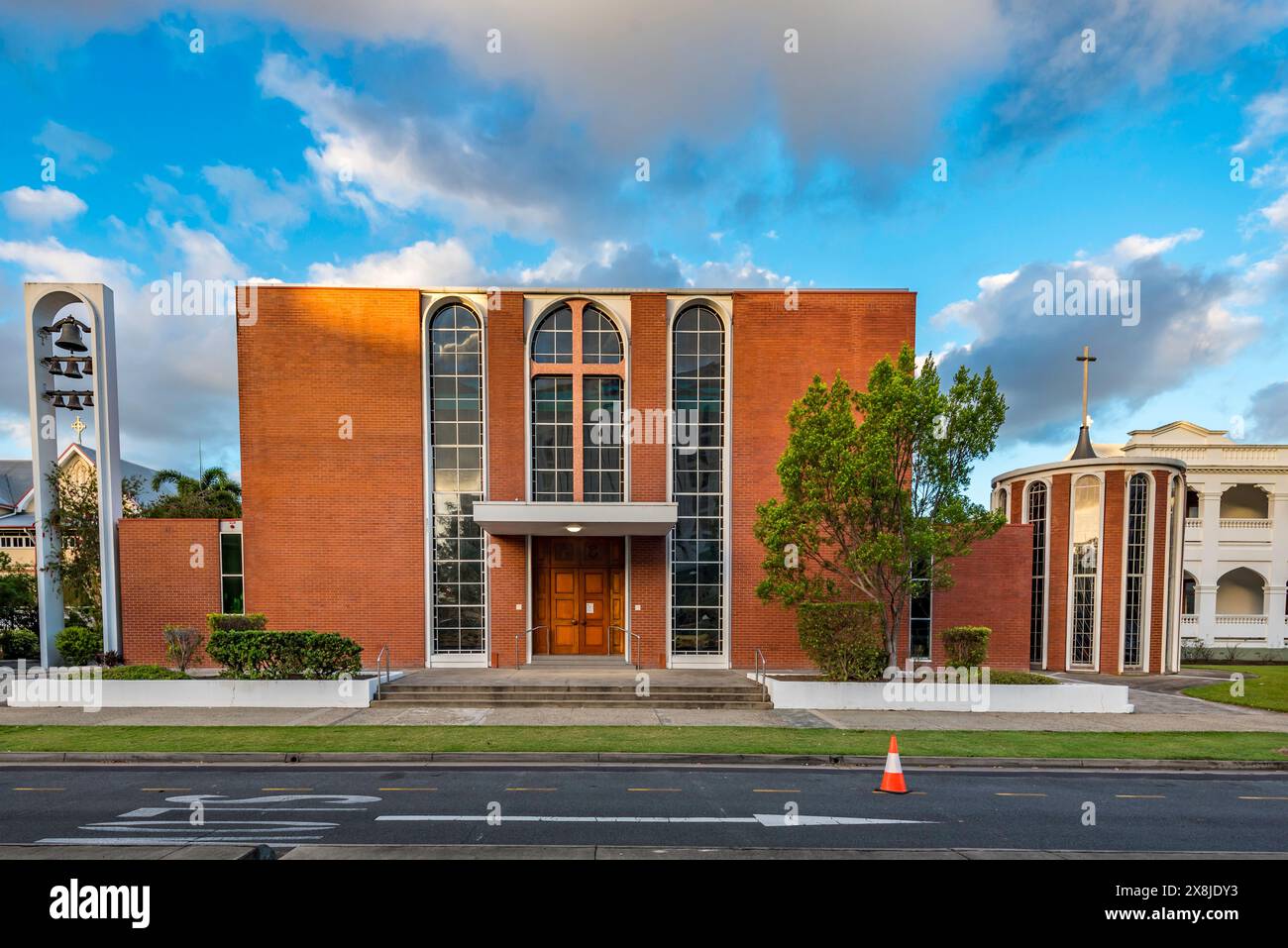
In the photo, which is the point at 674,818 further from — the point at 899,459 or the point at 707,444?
the point at 707,444

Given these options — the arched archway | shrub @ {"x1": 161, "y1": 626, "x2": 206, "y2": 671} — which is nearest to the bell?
shrub @ {"x1": 161, "y1": 626, "x2": 206, "y2": 671}

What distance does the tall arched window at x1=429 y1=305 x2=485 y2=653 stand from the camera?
1716 centimetres

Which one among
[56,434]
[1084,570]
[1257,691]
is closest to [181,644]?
[56,434]

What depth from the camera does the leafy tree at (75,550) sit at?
16.4m

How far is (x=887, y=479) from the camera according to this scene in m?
13.5

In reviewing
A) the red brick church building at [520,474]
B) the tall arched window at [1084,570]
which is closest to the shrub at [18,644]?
the red brick church building at [520,474]

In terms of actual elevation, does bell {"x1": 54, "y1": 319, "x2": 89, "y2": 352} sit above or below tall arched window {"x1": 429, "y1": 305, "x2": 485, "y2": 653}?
above

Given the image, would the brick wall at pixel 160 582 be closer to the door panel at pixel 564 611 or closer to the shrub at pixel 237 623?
→ the shrub at pixel 237 623

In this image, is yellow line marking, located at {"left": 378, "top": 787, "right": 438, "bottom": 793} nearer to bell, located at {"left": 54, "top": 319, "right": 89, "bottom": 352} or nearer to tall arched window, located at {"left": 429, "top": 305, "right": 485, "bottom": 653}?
tall arched window, located at {"left": 429, "top": 305, "right": 485, "bottom": 653}

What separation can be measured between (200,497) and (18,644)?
1470 centimetres

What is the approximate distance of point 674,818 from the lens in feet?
23.4

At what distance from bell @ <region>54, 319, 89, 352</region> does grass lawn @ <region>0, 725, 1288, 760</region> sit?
10194 mm

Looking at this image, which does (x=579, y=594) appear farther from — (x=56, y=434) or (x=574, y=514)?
(x=56, y=434)
